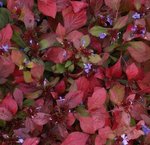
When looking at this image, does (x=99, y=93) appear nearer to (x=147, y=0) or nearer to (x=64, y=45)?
(x=64, y=45)

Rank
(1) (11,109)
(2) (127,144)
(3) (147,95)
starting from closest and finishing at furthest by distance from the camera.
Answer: (1) (11,109), (2) (127,144), (3) (147,95)

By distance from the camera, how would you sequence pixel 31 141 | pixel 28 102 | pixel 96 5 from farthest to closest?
pixel 96 5, pixel 28 102, pixel 31 141

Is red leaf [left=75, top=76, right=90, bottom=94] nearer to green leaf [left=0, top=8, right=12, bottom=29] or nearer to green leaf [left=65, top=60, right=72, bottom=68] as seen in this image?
green leaf [left=65, top=60, right=72, bottom=68]

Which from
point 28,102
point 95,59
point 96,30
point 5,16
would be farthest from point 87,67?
point 5,16

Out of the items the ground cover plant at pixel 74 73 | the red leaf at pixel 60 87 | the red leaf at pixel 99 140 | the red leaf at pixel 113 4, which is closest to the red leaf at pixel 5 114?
the ground cover plant at pixel 74 73

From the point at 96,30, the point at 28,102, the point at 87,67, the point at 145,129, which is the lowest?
the point at 145,129

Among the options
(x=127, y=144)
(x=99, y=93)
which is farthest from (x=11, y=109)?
(x=127, y=144)

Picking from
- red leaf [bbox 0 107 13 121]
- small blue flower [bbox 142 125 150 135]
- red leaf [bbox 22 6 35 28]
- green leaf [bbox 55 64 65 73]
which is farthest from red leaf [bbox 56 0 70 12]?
small blue flower [bbox 142 125 150 135]

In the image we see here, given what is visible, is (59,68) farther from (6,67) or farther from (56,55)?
(6,67)
